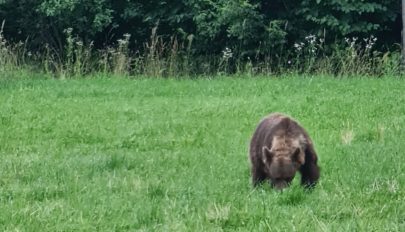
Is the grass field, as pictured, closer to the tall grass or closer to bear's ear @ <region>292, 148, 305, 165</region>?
bear's ear @ <region>292, 148, 305, 165</region>

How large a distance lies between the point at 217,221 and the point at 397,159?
2.59 m

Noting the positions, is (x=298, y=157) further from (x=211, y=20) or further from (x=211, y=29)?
(x=211, y=20)

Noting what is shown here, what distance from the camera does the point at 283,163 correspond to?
6.09 metres

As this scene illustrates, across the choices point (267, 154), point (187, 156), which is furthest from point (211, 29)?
point (267, 154)

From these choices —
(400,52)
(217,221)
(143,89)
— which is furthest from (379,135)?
(400,52)

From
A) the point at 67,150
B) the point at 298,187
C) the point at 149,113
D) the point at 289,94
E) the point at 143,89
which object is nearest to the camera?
the point at 298,187

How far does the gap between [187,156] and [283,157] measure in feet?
5.80

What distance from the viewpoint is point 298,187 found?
5992mm

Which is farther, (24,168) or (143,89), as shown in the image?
(143,89)

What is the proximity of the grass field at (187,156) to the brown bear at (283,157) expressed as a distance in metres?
0.14

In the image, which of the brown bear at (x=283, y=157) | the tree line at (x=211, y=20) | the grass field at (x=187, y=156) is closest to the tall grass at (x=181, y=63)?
the tree line at (x=211, y=20)

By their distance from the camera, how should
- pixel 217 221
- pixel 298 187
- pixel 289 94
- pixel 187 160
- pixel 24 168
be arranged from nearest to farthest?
pixel 217 221 → pixel 298 187 → pixel 24 168 → pixel 187 160 → pixel 289 94

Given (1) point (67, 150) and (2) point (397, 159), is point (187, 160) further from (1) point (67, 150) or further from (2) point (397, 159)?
(2) point (397, 159)

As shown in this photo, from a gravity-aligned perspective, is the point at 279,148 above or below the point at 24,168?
above
